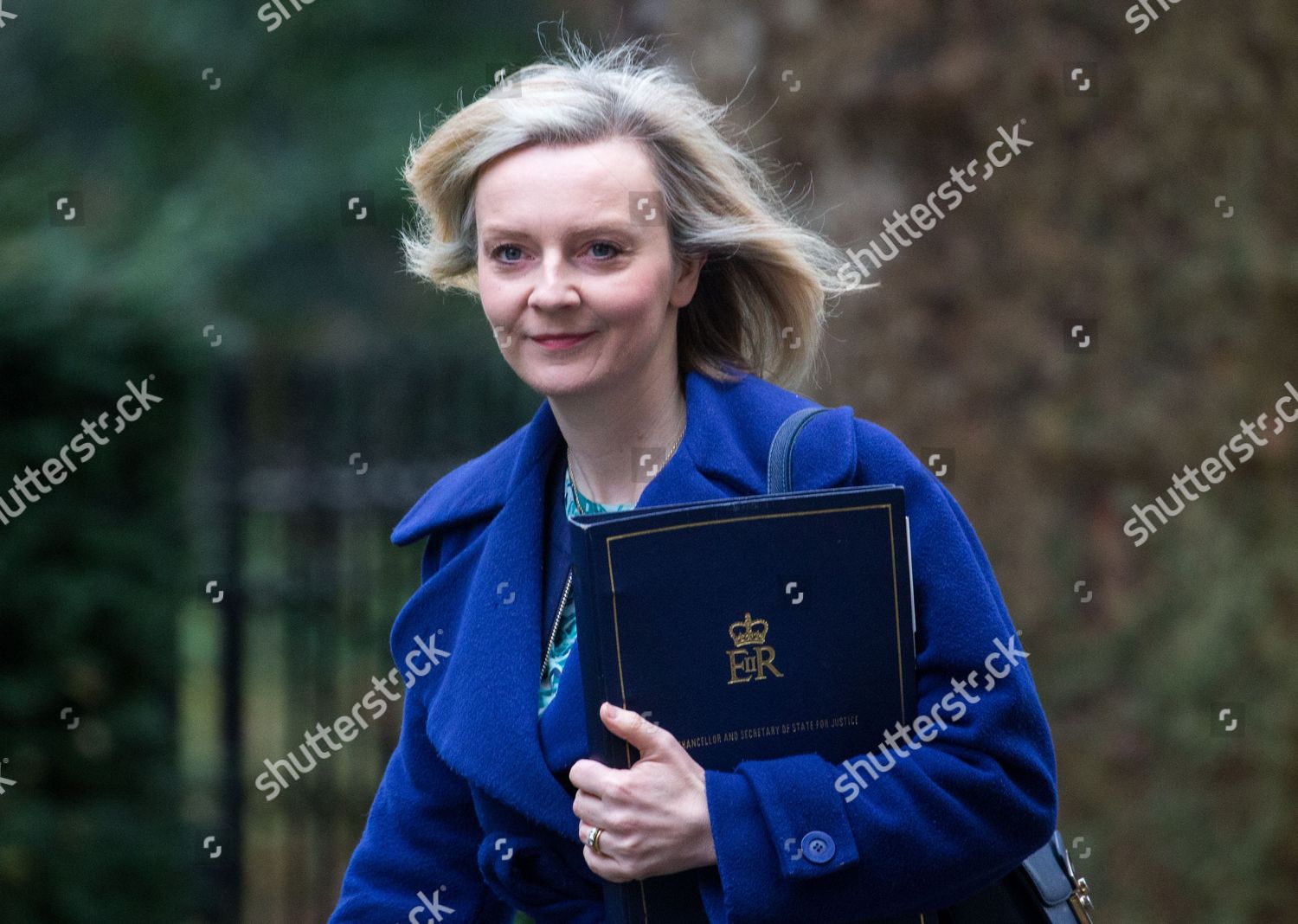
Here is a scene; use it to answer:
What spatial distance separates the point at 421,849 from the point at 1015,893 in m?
0.86

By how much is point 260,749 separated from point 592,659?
13.2 feet

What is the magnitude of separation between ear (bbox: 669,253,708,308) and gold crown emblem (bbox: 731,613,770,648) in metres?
0.52

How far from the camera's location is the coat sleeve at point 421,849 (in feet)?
7.70

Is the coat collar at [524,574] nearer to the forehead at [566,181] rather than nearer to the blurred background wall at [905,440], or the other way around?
the forehead at [566,181]

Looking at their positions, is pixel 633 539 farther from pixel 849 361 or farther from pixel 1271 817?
pixel 1271 817

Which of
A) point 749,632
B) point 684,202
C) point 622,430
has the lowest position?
point 749,632

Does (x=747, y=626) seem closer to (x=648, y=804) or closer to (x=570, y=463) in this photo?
(x=648, y=804)

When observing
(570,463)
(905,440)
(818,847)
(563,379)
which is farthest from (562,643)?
(905,440)

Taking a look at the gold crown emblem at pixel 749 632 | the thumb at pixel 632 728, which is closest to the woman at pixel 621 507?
the thumb at pixel 632 728

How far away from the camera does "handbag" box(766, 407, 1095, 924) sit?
2.09 meters

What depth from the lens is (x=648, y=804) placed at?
1884 millimetres

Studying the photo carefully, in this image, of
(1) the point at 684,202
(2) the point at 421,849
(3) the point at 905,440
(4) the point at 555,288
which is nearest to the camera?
(4) the point at 555,288

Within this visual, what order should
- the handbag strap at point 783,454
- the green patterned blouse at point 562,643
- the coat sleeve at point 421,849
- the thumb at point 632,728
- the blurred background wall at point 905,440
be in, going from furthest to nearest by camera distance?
the blurred background wall at point 905,440 → the coat sleeve at point 421,849 → the green patterned blouse at point 562,643 → the handbag strap at point 783,454 → the thumb at point 632,728

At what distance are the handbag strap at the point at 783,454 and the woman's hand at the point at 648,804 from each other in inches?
14.5
